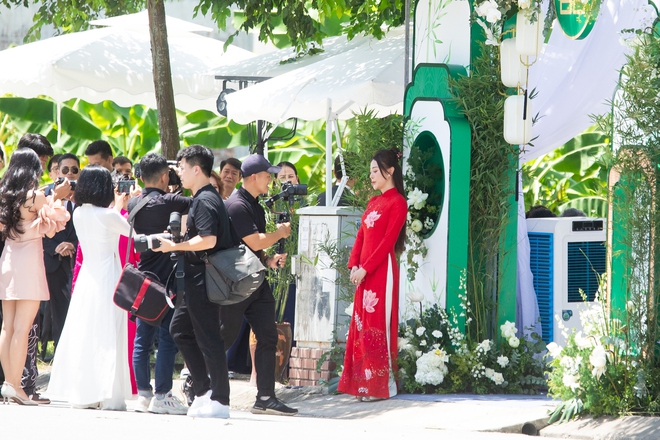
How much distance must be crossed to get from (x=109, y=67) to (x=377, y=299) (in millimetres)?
5928

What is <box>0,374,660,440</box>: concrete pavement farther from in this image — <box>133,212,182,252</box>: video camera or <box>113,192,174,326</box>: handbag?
<box>133,212,182,252</box>: video camera

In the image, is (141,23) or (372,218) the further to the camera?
(141,23)

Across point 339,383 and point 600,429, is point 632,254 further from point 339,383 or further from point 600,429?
point 339,383

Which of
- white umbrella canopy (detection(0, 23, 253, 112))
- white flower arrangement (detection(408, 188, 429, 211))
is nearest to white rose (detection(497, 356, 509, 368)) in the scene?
white flower arrangement (detection(408, 188, 429, 211))

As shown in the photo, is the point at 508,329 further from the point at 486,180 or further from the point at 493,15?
the point at 493,15

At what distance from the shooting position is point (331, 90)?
991 cm

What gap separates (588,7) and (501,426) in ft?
10.5

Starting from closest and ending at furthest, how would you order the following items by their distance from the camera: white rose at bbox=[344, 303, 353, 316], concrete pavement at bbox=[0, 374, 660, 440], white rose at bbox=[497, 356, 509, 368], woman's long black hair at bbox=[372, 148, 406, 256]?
concrete pavement at bbox=[0, 374, 660, 440] < woman's long black hair at bbox=[372, 148, 406, 256] < white rose at bbox=[497, 356, 509, 368] < white rose at bbox=[344, 303, 353, 316]

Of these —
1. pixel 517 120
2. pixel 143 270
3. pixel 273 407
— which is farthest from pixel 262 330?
pixel 517 120

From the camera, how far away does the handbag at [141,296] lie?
761 cm

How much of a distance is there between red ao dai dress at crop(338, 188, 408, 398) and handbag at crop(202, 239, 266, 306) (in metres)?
1.17

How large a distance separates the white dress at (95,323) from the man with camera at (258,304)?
917mm

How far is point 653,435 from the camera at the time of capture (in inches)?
264

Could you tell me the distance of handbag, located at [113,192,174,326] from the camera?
761 centimetres
